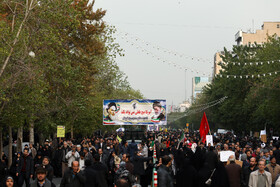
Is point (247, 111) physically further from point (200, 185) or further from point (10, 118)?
point (200, 185)

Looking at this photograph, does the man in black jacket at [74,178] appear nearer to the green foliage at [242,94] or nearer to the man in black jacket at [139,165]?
the man in black jacket at [139,165]

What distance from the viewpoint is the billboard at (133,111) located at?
41.5 m

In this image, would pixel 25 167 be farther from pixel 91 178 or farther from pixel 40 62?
pixel 40 62

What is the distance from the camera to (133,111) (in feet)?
137

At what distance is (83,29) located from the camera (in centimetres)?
3378

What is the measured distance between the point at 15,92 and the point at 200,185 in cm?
1292

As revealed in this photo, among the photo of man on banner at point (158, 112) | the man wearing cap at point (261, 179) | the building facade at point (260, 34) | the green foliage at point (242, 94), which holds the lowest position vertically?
the man wearing cap at point (261, 179)

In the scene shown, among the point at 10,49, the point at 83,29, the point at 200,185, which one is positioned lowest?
the point at 200,185

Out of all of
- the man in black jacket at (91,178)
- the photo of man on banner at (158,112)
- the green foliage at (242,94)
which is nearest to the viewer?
the man in black jacket at (91,178)

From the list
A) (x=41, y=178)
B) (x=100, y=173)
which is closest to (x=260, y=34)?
(x=100, y=173)

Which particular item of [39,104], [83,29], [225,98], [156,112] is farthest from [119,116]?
[225,98]

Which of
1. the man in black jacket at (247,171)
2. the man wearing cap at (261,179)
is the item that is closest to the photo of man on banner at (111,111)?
the man in black jacket at (247,171)

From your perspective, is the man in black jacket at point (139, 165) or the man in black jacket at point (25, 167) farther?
the man in black jacket at point (139, 165)

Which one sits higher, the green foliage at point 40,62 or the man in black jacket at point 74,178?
the green foliage at point 40,62
